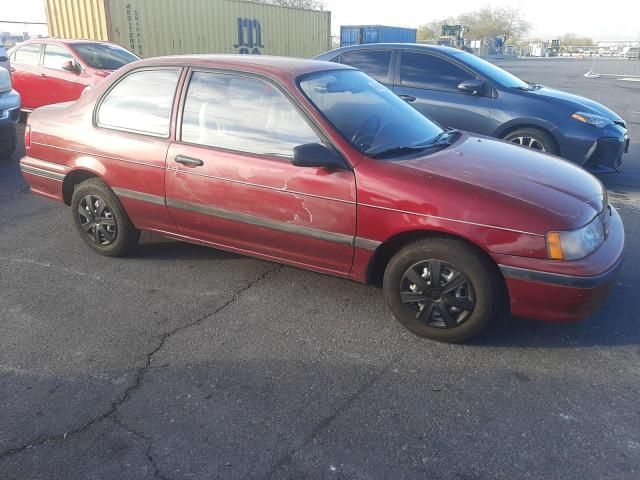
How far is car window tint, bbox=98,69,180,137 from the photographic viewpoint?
3.87 meters

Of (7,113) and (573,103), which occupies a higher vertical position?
(573,103)

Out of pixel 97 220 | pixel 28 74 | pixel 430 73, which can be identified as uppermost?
pixel 430 73

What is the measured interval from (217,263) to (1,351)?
1.65 metres

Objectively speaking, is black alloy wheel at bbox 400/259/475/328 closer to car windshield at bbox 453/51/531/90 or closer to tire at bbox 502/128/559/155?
tire at bbox 502/128/559/155

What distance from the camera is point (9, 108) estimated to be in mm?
7262

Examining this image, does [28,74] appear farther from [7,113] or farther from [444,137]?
[444,137]

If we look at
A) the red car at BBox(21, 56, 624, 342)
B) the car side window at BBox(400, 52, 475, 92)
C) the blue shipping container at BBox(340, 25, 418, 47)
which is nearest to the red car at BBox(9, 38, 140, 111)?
the car side window at BBox(400, 52, 475, 92)

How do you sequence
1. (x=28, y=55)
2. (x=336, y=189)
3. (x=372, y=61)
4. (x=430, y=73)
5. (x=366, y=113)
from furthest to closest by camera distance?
(x=28, y=55) → (x=372, y=61) → (x=430, y=73) → (x=366, y=113) → (x=336, y=189)

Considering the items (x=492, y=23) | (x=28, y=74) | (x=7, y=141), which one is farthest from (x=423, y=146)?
(x=492, y=23)

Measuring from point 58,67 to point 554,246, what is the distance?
937 cm

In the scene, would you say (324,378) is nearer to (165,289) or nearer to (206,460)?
(206,460)

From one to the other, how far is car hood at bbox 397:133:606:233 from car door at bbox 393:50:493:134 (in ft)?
9.37

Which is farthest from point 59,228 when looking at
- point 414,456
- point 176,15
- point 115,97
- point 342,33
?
point 342,33

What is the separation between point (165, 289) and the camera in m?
3.89
